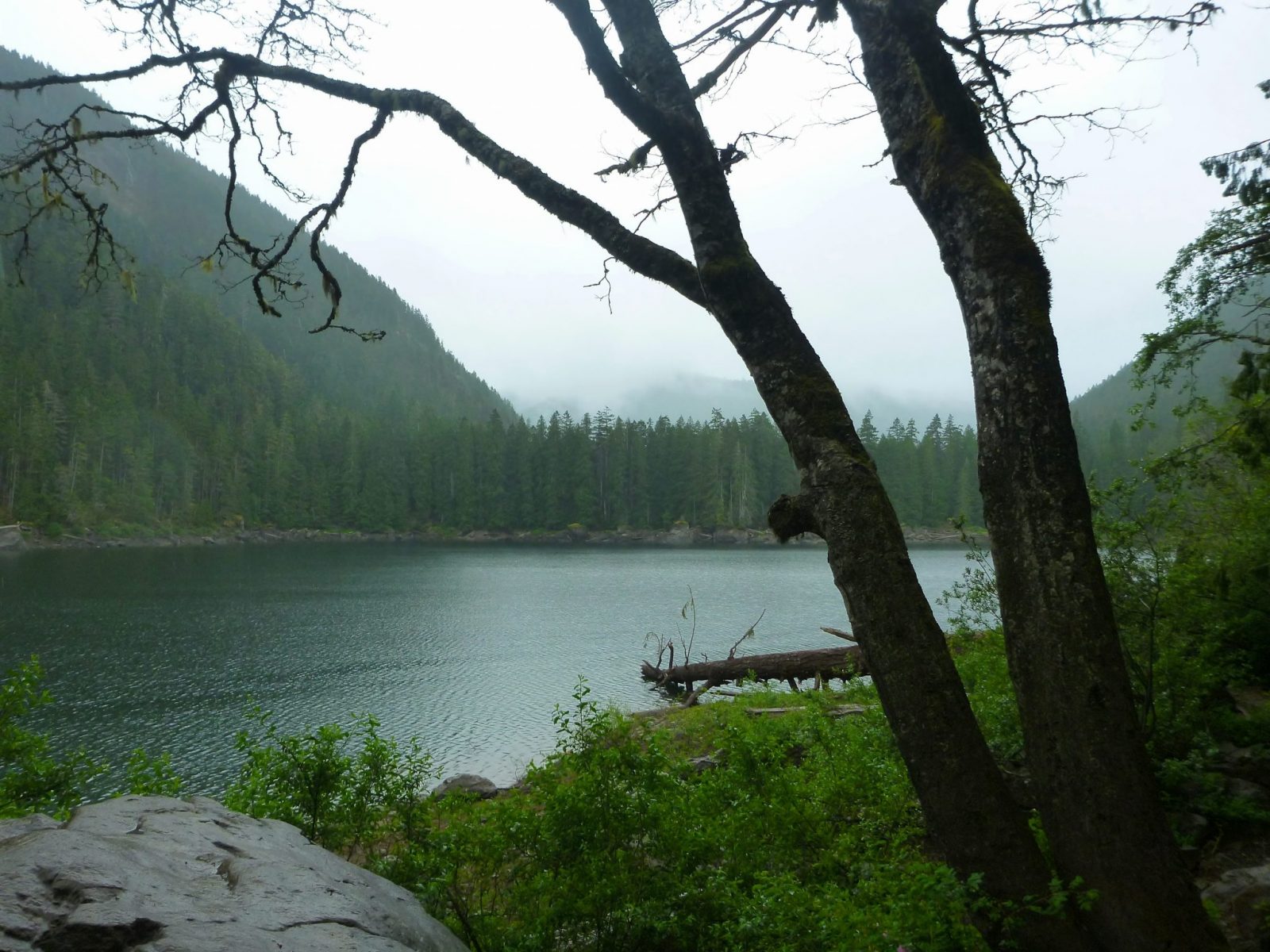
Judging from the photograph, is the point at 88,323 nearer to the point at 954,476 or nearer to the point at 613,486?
the point at 613,486

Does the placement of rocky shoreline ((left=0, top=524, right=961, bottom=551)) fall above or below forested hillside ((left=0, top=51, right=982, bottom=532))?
below

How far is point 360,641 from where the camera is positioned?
27531 millimetres

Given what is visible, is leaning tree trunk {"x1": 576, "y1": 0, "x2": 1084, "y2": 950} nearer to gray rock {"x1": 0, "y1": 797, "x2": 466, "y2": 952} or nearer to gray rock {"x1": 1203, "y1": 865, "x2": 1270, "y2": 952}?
gray rock {"x1": 1203, "y1": 865, "x2": 1270, "y2": 952}

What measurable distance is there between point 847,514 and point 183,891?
291cm

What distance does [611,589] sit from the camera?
43.4 meters

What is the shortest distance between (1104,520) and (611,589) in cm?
3850

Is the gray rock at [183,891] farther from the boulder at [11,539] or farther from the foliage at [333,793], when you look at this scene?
Answer: the boulder at [11,539]

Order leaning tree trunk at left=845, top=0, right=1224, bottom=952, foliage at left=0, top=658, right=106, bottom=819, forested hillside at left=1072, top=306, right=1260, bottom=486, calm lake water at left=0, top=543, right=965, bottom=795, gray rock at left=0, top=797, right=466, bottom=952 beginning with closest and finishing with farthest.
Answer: gray rock at left=0, top=797, right=466, bottom=952
leaning tree trunk at left=845, top=0, right=1224, bottom=952
foliage at left=0, top=658, right=106, bottom=819
calm lake water at left=0, top=543, right=965, bottom=795
forested hillside at left=1072, top=306, right=1260, bottom=486

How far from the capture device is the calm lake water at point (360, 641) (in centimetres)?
1705

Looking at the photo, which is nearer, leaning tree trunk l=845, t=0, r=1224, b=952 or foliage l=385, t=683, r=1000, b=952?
leaning tree trunk l=845, t=0, r=1224, b=952

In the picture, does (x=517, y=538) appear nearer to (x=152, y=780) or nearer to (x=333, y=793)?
(x=152, y=780)

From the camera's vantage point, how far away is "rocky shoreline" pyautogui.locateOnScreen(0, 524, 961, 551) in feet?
261

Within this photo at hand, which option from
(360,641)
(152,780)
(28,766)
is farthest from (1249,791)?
(360,641)

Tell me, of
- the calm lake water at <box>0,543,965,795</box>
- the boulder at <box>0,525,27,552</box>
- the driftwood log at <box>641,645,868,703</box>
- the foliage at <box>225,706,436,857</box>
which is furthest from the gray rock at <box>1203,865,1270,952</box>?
the boulder at <box>0,525,27,552</box>
